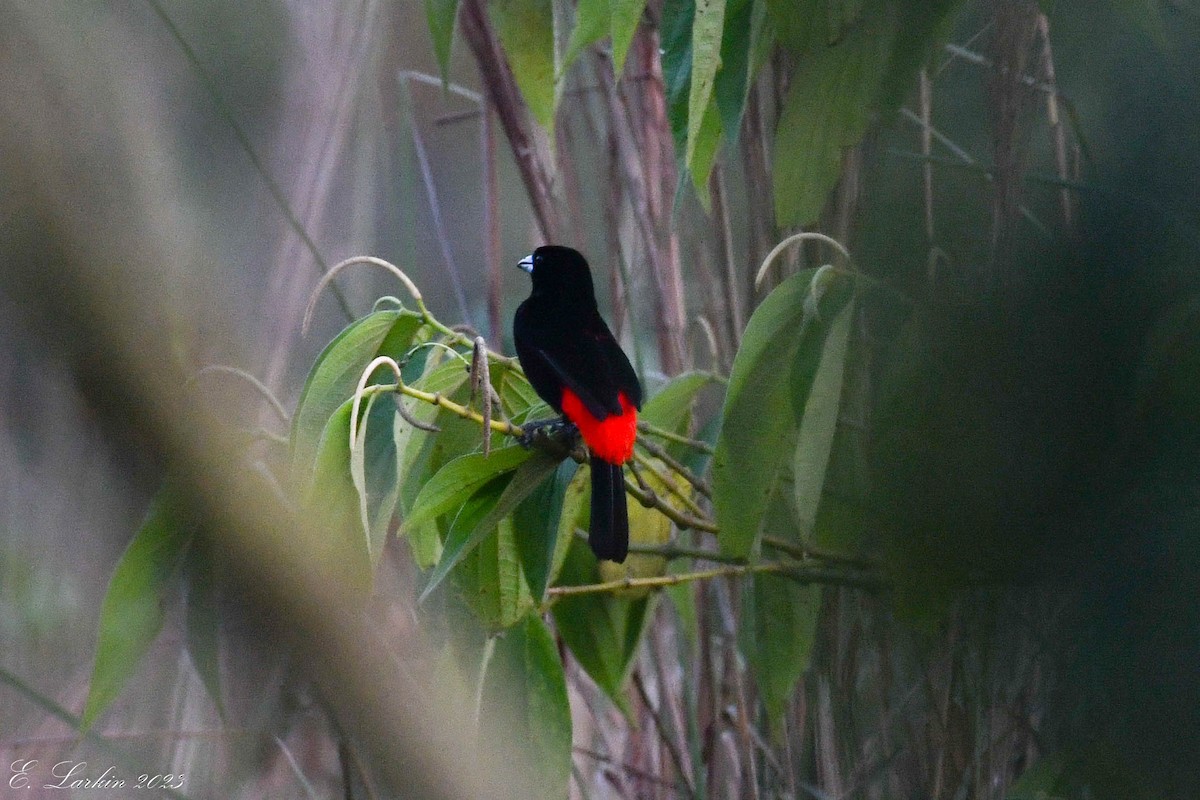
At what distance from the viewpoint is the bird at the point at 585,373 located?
4.70 feet

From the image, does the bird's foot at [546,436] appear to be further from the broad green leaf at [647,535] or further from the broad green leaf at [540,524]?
the broad green leaf at [647,535]

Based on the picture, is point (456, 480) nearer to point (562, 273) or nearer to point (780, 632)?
point (780, 632)

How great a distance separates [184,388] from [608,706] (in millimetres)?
2140

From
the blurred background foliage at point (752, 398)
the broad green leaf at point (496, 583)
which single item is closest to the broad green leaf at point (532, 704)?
the blurred background foliage at point (752, 398)

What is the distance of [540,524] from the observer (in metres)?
1.29

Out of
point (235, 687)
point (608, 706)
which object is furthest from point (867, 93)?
point (608, 706)

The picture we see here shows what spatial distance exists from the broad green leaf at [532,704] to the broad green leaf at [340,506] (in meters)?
0.40

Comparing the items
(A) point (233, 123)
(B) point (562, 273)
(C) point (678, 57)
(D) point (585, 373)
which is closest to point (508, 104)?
(B) point (562, 273)

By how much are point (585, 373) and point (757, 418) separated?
0.48m

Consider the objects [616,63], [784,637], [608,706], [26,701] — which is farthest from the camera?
[26,701]

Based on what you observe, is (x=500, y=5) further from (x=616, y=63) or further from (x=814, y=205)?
(x=814, y=205)

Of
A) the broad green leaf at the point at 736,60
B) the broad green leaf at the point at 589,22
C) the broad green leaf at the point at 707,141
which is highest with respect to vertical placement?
the broad green leaf at the point at 589,22

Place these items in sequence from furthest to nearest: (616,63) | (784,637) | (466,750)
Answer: (784,637)
(616,63)
(466,750)

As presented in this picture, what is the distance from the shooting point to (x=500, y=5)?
4.81 feet
